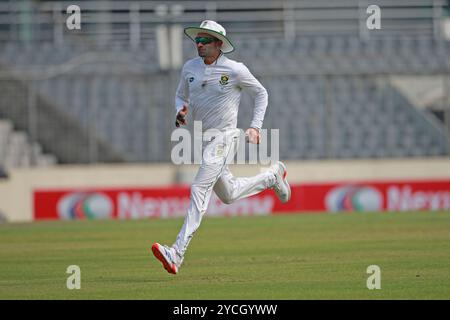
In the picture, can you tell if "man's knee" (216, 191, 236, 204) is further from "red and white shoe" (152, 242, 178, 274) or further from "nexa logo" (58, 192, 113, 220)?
"nexa logo" (58, 192, 113, 220)

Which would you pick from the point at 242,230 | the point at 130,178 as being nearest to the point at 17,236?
the point at 242,230

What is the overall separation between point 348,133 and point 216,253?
1375 cm

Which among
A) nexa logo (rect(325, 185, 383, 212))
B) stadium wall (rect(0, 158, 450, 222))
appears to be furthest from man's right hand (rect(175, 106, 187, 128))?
stadium wall (rect(0, 158, 450, 222))

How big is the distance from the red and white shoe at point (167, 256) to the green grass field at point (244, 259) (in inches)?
5.2

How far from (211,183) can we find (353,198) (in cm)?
1338

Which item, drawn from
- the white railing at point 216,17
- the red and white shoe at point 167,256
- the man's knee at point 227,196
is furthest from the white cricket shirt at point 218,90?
the white railing at point 216,17

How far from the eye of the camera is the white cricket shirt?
11258 mm

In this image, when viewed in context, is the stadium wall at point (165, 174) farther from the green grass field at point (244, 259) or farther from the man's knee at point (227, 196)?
the man's knee at point (227, 196)

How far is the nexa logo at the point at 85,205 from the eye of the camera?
936 inches

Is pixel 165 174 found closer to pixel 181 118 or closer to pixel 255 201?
pixel 255 201

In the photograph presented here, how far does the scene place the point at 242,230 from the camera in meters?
17.7

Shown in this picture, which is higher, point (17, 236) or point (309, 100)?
point (309, 100)
